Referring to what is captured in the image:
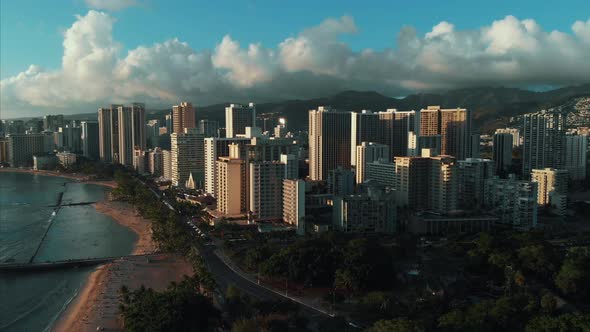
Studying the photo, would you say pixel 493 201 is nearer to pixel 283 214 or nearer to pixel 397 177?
pixel 397 177

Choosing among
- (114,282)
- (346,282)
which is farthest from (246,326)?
(114,282)

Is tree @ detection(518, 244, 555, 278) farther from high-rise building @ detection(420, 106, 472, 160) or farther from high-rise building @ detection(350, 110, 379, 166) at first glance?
high-rise building @ detection(420, 106, 472, 160)

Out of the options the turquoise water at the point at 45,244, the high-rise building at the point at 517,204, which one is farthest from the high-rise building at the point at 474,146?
the turquoise water at the point at 45,244

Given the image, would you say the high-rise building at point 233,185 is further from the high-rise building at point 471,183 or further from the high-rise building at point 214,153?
the high-rise building at point 471,183

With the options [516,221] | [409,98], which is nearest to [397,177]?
[516,221]

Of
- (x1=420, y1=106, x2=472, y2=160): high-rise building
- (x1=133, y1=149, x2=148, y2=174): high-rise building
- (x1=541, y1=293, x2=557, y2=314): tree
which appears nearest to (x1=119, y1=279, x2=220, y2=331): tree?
(x1=541, y1=293, x2=557, y2=314): tree

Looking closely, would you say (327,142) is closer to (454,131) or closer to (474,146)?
(454,131)
